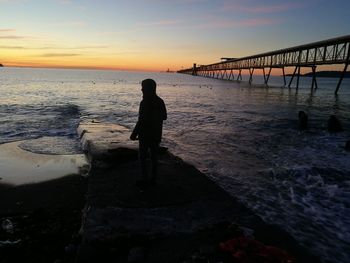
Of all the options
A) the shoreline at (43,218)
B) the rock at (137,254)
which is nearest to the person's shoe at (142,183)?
the shoreline at (43,218)

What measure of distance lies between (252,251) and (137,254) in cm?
133

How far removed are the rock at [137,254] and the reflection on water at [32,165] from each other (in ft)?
15.2

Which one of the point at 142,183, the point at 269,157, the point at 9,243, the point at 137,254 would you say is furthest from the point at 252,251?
the point at 269,157

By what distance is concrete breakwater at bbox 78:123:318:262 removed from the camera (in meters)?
4.35

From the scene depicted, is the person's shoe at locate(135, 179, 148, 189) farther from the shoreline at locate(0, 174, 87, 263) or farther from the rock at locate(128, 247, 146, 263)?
the rock at locate(128, 247, 146, 263)

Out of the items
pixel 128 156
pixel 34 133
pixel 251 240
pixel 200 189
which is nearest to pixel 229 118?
pixel 34 133

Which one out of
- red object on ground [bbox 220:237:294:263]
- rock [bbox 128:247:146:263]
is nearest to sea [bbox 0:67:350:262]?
red object on ground [bbox 220:237:294:263]

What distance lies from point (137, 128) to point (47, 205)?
2195mm

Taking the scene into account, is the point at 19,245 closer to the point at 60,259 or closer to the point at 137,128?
the point at 60,259

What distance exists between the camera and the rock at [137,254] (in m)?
4.13

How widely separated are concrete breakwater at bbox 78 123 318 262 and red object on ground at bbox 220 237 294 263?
19 cm

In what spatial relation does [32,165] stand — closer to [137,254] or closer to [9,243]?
[9,243]

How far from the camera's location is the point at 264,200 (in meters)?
7.01

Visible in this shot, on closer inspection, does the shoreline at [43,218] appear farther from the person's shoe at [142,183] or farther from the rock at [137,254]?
the person's shoe at [142,183]
